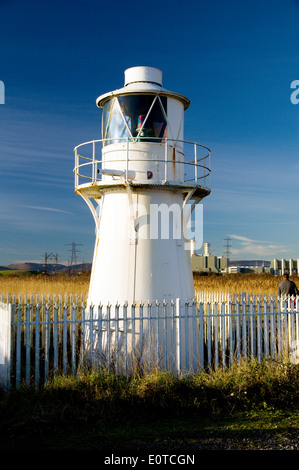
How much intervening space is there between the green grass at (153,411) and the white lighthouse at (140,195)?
2.82m

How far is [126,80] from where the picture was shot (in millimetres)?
11562

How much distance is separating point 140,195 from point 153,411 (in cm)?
524

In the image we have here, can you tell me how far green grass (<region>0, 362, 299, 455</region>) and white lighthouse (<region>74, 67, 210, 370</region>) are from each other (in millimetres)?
2823

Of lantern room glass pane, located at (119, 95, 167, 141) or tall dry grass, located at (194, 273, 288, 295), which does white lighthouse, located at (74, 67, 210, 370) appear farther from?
tall dry grass, located at (194, 273, 288, 295)

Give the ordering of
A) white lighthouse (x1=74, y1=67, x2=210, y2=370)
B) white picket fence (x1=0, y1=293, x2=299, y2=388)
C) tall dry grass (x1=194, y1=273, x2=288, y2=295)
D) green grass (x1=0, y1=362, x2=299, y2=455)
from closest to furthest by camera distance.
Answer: green grass (x1=0, y1=362, x2=299, y2=455)
white picket fence (x1=0, y1=293, x2=299, y2=388)
white lighthouse (x1=74, y1=67, x2=210, y2=370)
tall dry grass (x1=194, y1=273, x2=288, y2=295)

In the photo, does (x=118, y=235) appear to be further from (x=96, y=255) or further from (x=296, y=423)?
(x=296, y=423)

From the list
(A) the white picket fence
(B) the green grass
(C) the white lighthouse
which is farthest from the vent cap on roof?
(B) the green grass

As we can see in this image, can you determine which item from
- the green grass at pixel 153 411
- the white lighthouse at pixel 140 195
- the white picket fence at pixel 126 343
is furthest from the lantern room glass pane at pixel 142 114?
the green grass at pixel 153 411

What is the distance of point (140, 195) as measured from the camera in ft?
36.4

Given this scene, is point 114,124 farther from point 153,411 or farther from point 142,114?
point 153,411

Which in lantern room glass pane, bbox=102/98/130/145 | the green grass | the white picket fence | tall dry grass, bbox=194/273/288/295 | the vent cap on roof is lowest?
the green grass

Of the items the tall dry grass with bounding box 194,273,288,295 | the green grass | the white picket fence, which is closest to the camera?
the green grass

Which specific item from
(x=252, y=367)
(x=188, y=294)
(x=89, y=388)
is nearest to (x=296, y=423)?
(x=252, y=367)

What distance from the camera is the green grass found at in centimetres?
624
